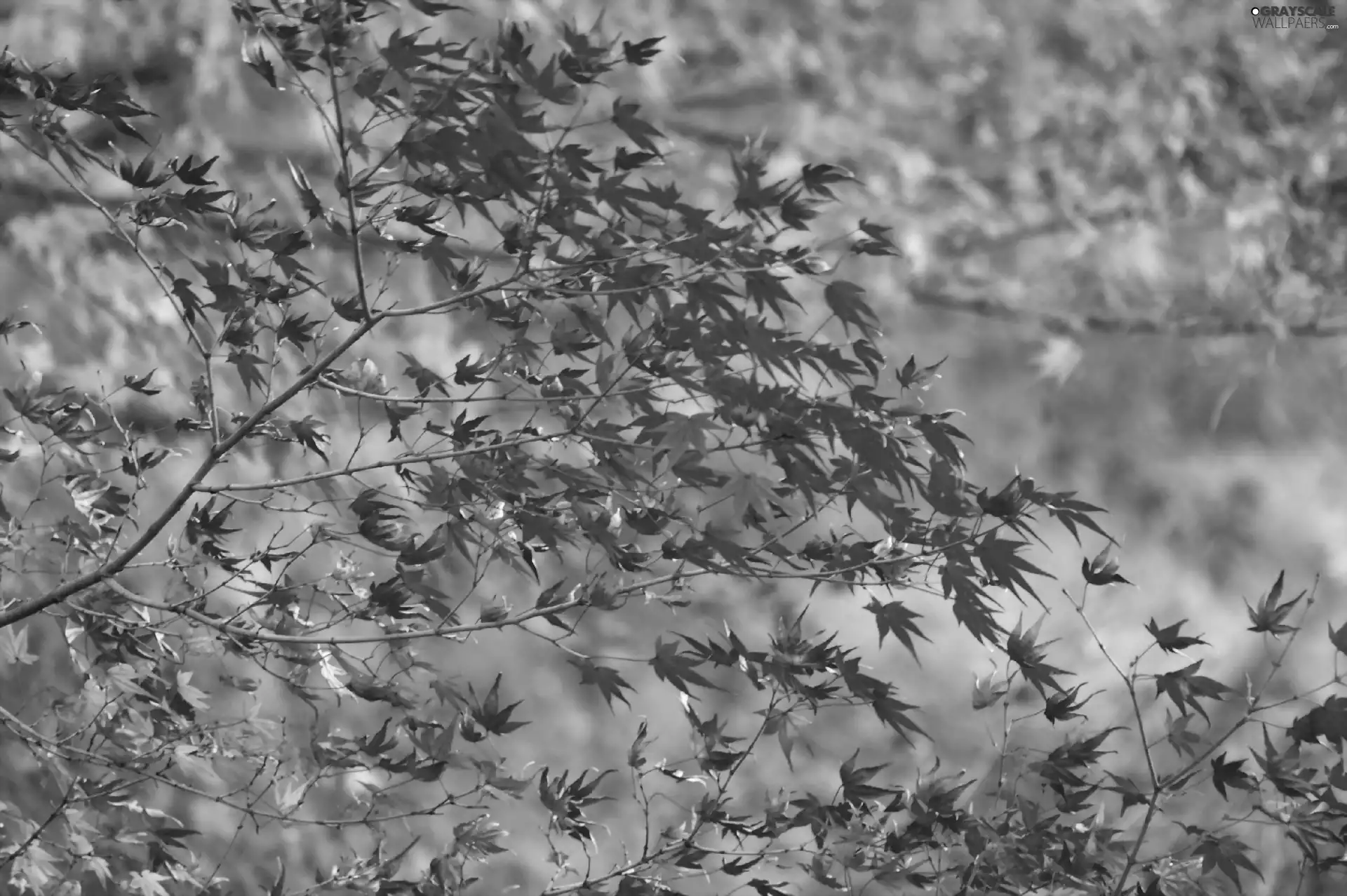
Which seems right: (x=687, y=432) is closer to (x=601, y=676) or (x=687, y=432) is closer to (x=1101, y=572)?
(x=601, y=676)

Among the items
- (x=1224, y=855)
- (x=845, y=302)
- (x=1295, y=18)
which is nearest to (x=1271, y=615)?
(x=1224, y=855)

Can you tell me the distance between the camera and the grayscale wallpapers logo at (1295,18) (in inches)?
123

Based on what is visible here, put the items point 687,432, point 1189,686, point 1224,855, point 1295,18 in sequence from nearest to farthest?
point 687,432
point 1189,686
point 1224,855
point 1295,18

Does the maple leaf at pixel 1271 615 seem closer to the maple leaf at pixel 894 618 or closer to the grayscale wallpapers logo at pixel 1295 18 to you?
the maple leaf at pixel 894 618

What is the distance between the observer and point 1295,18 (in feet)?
10.4

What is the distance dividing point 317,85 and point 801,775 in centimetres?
170

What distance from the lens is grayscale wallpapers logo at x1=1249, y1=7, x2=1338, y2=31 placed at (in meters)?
3.13

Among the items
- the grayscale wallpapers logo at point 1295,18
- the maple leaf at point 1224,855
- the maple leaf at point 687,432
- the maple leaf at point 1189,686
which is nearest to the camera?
the maple leaf at point 687,432

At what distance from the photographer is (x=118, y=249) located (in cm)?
249

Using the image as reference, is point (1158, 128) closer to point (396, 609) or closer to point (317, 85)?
point (317, 85)

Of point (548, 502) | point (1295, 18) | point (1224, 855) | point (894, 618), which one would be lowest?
point (1224, 855)

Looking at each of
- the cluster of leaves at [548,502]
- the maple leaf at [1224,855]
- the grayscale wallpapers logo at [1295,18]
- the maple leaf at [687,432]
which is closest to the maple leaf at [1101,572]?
the cluster of leaves at [548,502]

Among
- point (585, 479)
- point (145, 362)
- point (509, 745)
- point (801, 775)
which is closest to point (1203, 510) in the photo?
point (801, 775)

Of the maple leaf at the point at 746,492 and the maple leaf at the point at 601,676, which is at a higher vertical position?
the maple leaf at the point at 746,492
